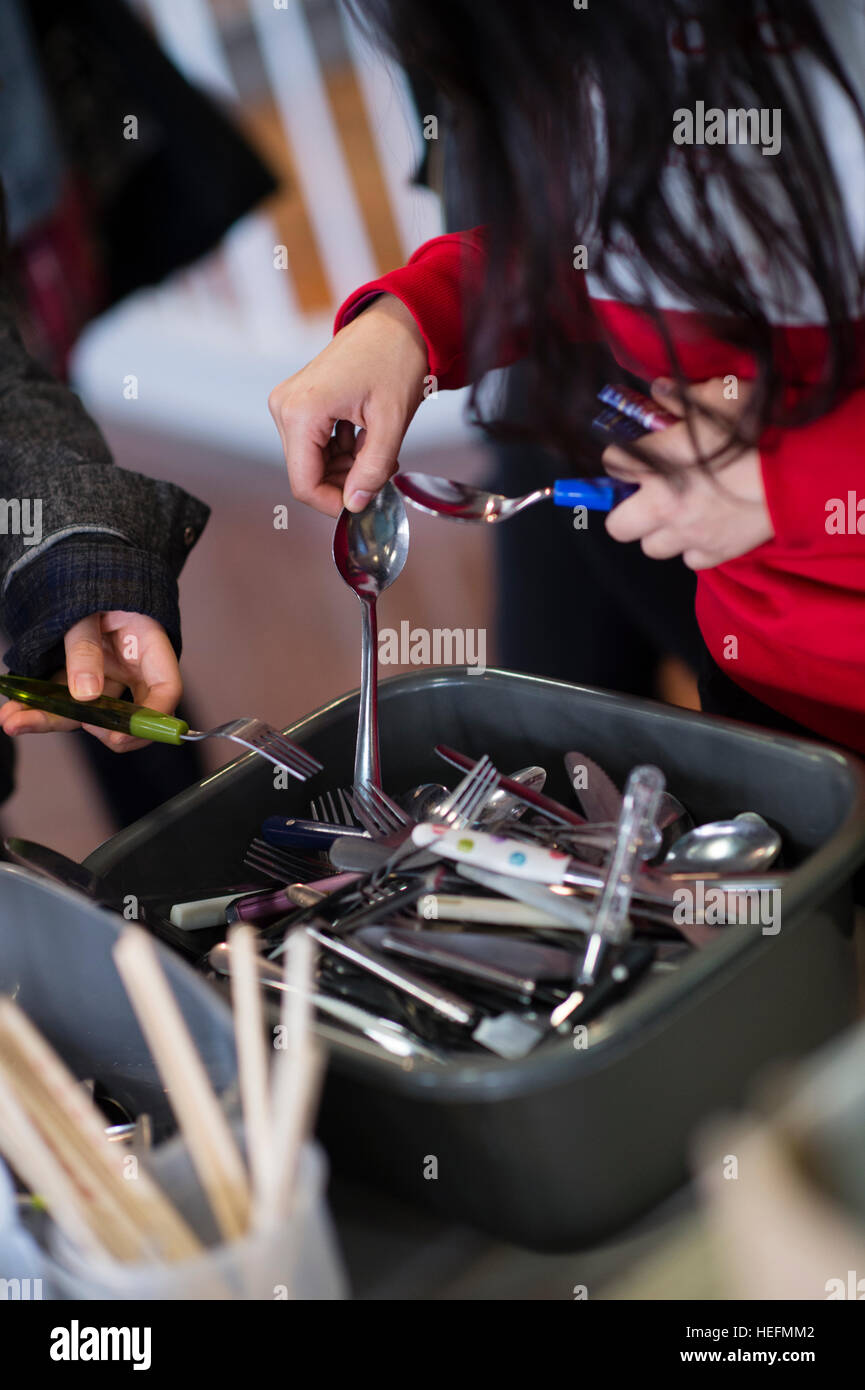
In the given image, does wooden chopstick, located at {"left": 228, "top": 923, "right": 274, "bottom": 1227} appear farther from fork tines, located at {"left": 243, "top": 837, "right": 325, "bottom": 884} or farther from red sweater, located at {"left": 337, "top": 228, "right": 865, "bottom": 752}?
red sweater, located at {"left": 337, "top": 228, "right": 865, "bottom": 752}

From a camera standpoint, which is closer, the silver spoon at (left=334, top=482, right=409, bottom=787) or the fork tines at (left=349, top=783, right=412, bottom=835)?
the fork tines at (left=349, top=783, right=412, bottom=835)

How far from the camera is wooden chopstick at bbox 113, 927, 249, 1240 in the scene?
38 centimetres

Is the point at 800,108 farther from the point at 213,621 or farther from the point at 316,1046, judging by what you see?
the point at 213,621

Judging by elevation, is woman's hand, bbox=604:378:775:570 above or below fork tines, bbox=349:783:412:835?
above

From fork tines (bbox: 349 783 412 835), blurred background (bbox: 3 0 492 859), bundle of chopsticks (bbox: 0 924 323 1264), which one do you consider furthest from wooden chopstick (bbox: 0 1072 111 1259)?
blurred background (bbox: 3 0 492 859)

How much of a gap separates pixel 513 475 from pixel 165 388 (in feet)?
8.79

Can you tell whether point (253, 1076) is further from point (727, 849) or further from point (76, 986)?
point (727, 849)

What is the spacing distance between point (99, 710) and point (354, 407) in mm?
280

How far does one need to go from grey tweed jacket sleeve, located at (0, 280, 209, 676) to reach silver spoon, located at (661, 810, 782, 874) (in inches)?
17.0

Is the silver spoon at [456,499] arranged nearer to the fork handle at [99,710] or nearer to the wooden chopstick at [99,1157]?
the fork handle at [99,710]

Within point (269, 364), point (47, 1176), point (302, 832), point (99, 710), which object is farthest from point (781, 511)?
point (269, 364)

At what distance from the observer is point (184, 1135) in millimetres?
438

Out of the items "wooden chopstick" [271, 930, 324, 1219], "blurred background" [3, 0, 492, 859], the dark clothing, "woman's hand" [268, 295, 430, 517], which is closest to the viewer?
"wooden chopstick" [271, 930, 324, 1219]

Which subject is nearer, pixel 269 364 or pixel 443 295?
pixel 443 295
